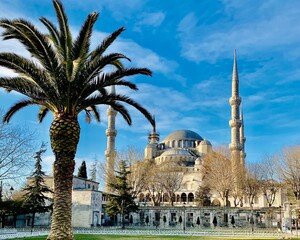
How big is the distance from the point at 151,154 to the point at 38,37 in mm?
69660

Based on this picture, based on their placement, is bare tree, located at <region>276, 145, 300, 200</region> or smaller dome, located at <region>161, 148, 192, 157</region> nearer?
bare tree, located at <region>276, 145, 300, 200</region>

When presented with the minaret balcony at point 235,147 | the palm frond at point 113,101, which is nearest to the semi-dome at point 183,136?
the minaret balcony at point 235,147

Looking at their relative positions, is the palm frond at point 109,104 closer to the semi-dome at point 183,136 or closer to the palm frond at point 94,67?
the palm frond at point 94,67

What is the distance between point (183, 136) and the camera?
86.8m

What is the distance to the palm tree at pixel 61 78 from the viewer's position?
1230 cm

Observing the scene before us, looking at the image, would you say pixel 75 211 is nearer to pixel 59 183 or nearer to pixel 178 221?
pixel 178 221

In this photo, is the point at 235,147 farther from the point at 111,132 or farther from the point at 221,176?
the point at 111,132

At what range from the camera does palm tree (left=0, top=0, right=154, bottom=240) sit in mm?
12297

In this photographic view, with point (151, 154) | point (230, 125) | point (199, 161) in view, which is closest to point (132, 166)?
point (230, 125)

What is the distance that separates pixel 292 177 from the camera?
1615 inches

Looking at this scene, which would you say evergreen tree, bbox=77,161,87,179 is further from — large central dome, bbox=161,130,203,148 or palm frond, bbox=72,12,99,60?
palm frond, bbox=72,12,99,60

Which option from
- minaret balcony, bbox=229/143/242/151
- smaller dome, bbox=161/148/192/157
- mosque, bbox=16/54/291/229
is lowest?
mosque, bbox=16/54/291/229

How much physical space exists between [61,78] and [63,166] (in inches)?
112

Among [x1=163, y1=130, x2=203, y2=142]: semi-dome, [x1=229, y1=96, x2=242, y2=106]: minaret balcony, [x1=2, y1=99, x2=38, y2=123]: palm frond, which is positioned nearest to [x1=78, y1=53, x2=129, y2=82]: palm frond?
[x1=2, y1=99, x2=38, y2=123]: palm frond
